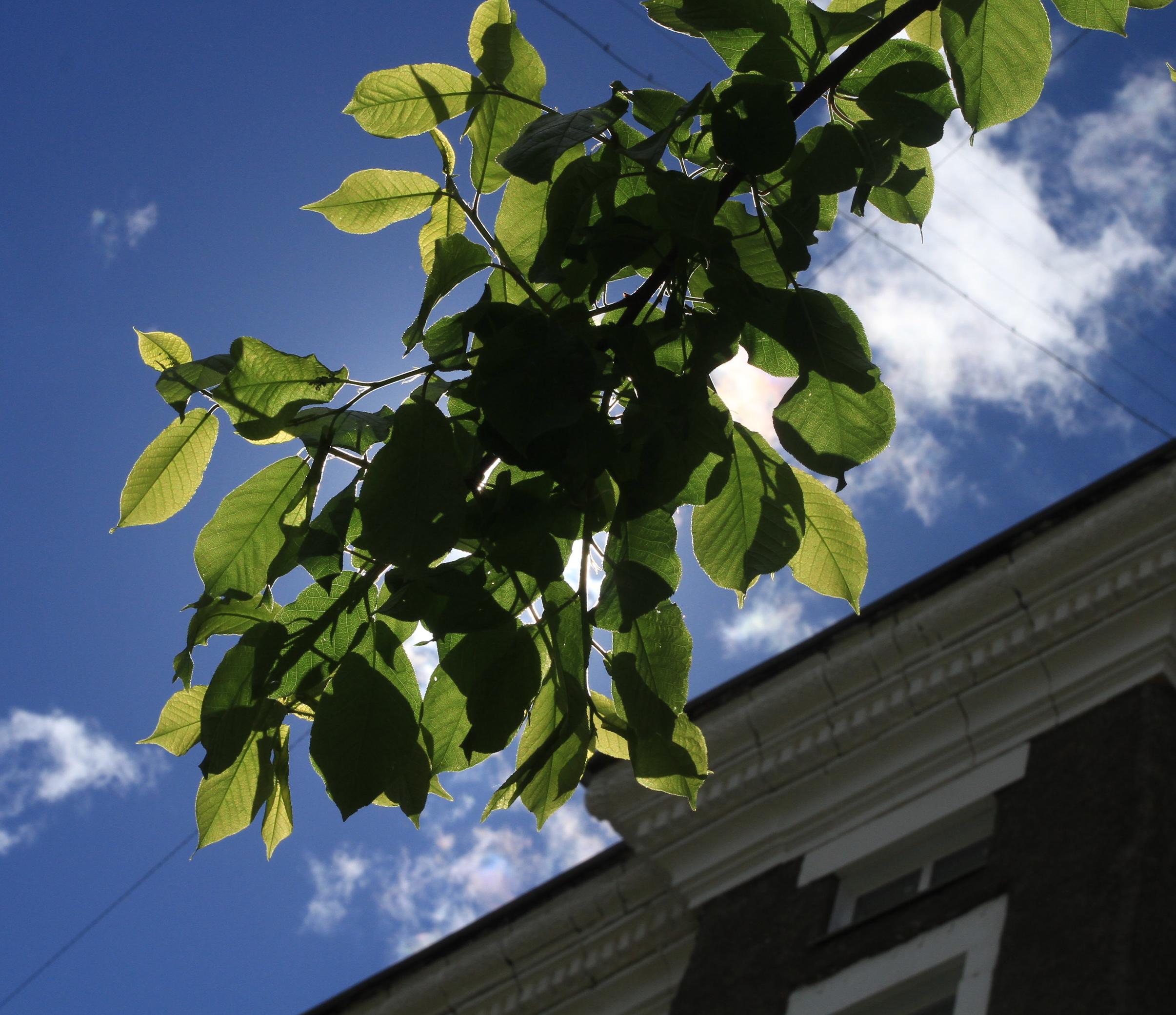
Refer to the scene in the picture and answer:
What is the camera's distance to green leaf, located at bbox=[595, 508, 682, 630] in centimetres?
130

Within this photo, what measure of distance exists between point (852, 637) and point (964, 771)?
1245 millimetres

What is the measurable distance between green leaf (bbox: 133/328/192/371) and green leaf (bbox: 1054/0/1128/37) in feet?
3.88

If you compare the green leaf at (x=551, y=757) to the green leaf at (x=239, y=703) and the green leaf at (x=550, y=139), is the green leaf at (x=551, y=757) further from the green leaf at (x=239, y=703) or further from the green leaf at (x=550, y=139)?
the green leaf at (x=550, y=139)

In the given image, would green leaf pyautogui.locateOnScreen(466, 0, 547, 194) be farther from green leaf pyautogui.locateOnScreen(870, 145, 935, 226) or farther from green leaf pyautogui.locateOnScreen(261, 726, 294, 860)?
green leaf pyautogui.locateOnScreen(261, 726, 294, 860)

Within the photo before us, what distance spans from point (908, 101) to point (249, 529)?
2.98ft

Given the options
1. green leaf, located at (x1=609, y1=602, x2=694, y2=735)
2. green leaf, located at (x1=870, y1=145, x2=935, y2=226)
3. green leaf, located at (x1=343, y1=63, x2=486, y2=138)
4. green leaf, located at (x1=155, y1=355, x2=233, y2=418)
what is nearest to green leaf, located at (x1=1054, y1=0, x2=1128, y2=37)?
green leaf, located at (x1=870, y1=145, x2=935, y2=226)

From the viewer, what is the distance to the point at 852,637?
878cm

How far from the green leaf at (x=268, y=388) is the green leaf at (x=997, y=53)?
32.1 inches

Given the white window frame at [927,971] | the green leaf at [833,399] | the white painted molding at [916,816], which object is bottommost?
the green leaf at [833,399]

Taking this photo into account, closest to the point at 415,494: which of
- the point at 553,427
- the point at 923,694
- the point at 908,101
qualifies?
the point at 553,427

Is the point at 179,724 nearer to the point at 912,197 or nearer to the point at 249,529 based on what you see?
the point at 249,529

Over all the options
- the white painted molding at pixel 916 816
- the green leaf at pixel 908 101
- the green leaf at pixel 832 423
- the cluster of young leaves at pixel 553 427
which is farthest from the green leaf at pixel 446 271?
the white painted molding at pixel 916 816

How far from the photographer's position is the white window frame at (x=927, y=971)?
21.1 feet

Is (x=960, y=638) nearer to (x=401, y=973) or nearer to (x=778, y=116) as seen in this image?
(x=401, y=973)
